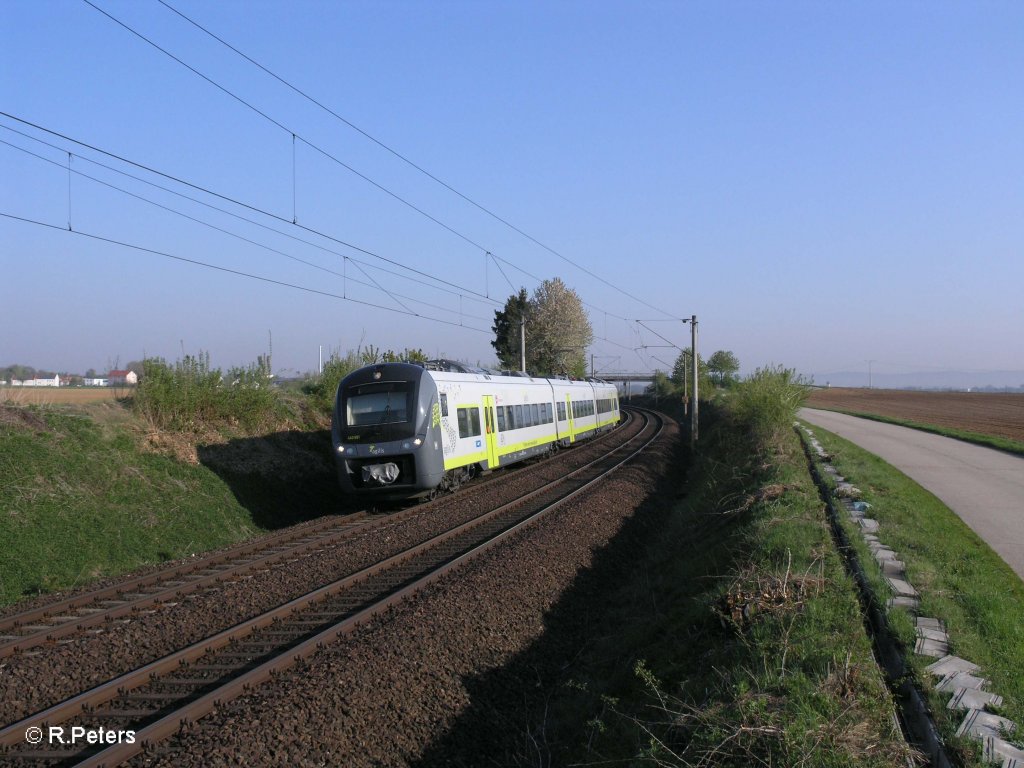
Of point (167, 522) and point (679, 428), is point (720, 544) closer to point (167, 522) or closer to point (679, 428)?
point (167, 522)

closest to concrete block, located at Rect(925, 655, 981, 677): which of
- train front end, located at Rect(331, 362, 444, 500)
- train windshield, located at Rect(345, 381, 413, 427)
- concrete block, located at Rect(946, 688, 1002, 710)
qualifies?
concrete block, located at Rect(946, 688, 1002, 710)

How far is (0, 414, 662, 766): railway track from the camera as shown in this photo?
17.5 ft

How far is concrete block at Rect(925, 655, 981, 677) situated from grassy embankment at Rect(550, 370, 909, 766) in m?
0.42

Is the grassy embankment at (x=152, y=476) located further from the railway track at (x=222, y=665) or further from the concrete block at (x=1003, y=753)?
the concrete block at (x=1003, y=753)

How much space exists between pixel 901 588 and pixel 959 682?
2.52m

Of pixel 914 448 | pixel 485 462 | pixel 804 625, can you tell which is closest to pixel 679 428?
pixel 914 448

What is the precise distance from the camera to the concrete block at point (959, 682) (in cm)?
513

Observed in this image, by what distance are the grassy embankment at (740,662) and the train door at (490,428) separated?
7578 millimetres

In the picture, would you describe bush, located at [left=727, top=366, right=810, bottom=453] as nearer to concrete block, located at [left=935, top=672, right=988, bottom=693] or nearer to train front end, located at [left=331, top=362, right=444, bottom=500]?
train front end, located at [left=331, top=362, right=444, bottom=500]

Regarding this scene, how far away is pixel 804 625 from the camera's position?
6.24 m

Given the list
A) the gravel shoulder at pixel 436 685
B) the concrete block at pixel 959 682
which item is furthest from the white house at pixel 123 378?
the concrete block at pixel 959 682

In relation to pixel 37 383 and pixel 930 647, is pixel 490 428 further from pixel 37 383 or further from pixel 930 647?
pixel 930 647

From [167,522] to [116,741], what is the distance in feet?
29.0

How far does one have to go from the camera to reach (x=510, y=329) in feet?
227
